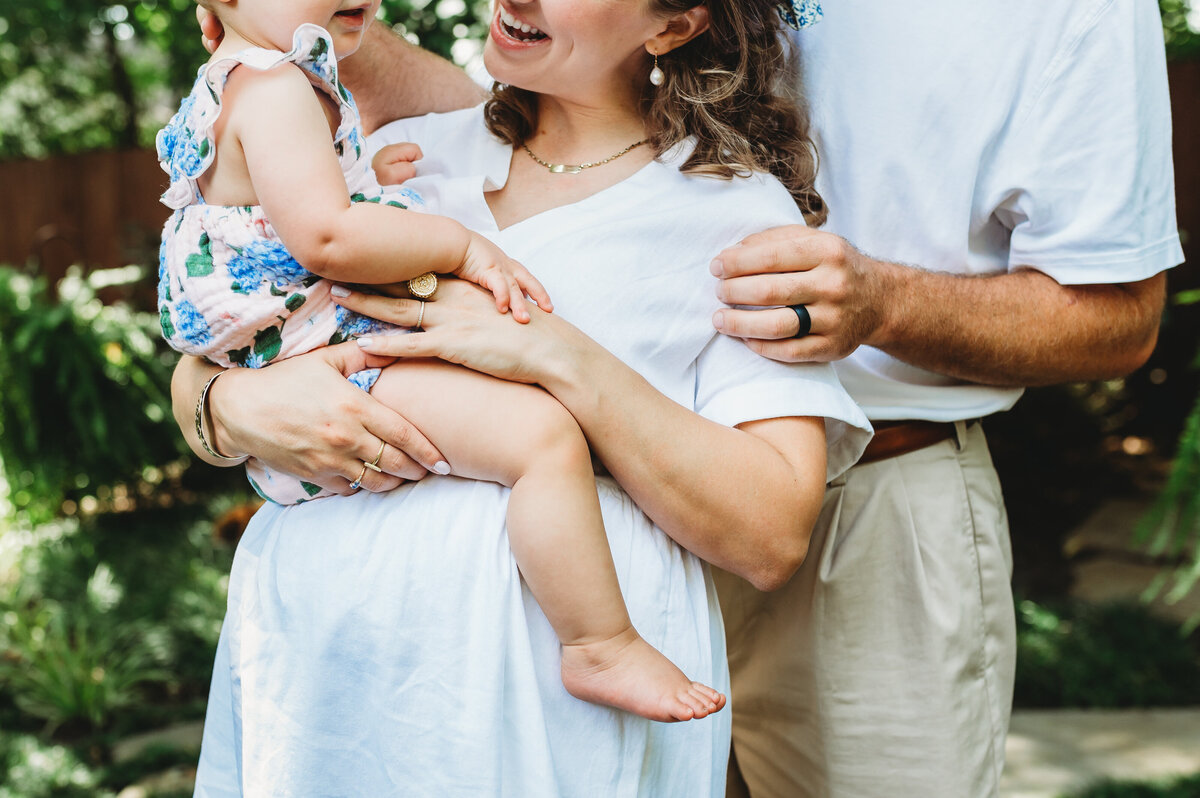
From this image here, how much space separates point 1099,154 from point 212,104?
4.24ft

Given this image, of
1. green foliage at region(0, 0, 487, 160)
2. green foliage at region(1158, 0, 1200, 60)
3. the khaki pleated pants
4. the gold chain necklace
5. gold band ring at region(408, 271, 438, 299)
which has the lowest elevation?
green foliage at region(0, 0, 487, 160)

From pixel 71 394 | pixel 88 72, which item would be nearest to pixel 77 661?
pixel 71 394

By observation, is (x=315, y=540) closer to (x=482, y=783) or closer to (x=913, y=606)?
(x=482, y=783)

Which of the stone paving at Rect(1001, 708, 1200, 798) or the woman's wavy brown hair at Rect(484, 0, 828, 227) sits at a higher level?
the woman's wavy brown hair at Rect(484, 0, 828, 227)

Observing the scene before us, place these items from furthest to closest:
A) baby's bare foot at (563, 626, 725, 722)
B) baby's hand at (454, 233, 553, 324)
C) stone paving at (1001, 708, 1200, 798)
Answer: stone paving at (1001, 708, 1200, 798) → baby's hand at (454, 233, 553, 324) → baby's bare foot at (563, 626, 725, 722)

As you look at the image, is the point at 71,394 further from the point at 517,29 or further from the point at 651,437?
the point at 651,437

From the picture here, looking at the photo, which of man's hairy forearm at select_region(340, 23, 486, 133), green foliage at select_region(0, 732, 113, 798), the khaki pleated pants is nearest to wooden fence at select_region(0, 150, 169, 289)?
green foliage at select_region(0, 732, 113, 798)

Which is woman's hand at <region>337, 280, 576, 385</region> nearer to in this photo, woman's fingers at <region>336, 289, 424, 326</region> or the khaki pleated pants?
woman's fingers at <region>336, 289, 424, 326</region>

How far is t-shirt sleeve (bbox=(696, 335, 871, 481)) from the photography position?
54.8 inches

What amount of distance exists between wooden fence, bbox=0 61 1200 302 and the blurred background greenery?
3.65ft

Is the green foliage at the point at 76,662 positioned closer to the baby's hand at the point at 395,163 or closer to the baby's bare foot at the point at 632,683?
the baby's hand at the point at 395,163

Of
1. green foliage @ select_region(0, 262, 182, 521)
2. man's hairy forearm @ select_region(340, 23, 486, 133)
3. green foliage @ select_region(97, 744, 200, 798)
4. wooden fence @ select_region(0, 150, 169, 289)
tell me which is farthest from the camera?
wooden fence @ select_region(0, 150, 169, 289)

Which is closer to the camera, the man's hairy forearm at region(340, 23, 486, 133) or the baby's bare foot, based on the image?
the baby's bare foot

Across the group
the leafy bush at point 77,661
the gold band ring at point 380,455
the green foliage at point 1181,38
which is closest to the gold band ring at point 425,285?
the gold band ring at point 380,455
